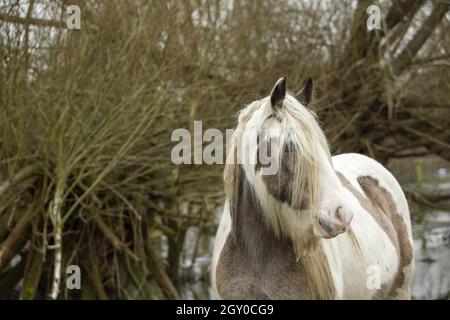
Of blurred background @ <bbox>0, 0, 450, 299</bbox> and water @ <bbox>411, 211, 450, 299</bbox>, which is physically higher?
blurred background @ <bbox>0, 0, 450, 299</bbox>

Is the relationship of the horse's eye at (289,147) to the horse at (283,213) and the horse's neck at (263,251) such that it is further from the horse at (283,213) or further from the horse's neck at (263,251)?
the horse's neck at (263,251)

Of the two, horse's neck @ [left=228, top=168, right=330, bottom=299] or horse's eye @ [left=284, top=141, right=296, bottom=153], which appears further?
horse's neck @ [left=228, top=168, right=330, bottom=299]

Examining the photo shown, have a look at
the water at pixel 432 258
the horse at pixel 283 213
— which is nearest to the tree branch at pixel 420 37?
the water at pixel 432 258

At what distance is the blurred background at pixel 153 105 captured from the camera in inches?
303

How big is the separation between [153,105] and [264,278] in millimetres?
4592

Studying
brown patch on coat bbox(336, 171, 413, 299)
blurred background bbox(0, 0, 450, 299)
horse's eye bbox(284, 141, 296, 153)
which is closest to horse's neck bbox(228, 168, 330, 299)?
horse's eye bbox(284, 141, 296, 153)

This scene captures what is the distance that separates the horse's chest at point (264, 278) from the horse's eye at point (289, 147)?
584 millimetres

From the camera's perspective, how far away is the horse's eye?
373 cm

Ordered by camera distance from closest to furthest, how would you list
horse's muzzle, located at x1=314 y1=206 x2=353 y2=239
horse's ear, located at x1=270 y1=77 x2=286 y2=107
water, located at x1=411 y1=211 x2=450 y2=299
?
horse's muzzle, located at x1=314 y1=206 x2=353 y2=239 → horse's ear, located at x1=270 y1=77 x2=286 y2=107 → water, located at x1=411 y1=211 x2=450 y2=299

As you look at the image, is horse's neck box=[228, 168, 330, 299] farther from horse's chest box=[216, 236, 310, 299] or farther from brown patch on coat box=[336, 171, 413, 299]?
brown patch on coat box=[336, 171, 413, 299]

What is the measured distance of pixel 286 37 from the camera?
10172 mm

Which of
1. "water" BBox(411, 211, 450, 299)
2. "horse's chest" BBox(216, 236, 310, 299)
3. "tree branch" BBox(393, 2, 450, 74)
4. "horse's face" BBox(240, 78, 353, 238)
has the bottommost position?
"water" BBox(411, 211, 450, 299)

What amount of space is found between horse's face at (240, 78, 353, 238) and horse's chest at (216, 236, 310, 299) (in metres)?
0.21
